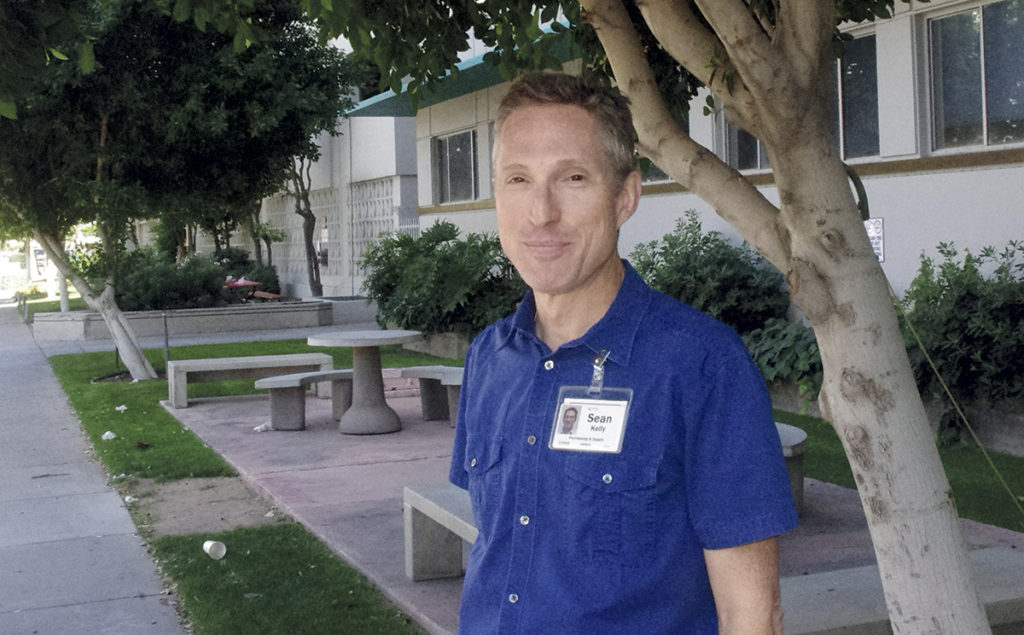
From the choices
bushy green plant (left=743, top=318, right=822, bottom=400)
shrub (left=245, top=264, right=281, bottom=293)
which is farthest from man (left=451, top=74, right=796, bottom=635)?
shrub (left=245, top=264, right=281, bottom=293)

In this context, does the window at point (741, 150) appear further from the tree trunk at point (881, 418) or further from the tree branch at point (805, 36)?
the tree trunk at point (881, 418)

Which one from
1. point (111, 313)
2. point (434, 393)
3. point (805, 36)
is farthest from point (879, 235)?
point (111, 313)

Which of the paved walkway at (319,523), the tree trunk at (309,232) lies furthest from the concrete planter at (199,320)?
the paved walkway at (319,523)

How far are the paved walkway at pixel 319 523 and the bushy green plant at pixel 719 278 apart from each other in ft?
9.67

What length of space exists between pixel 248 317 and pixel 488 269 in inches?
366

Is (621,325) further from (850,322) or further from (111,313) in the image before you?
(111,313)

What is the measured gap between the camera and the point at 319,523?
7555 millimetres

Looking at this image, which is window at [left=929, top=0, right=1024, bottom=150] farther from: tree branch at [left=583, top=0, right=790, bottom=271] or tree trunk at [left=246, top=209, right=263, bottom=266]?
tree trunk at [left=246, top=209, right=263, bottom=266]

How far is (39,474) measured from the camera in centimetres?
985

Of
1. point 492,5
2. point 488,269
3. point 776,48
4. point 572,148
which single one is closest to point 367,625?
point 492,5

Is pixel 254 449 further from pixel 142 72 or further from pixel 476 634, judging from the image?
pixel 476 634

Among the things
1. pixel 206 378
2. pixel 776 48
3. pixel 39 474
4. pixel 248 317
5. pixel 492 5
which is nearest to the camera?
pixel 776 48

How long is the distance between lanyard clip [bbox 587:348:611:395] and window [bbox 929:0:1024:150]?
29.9ft

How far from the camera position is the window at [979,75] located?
1017 centimetres
